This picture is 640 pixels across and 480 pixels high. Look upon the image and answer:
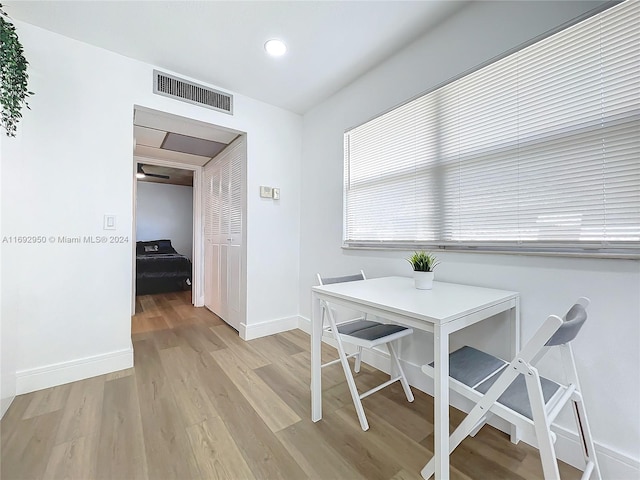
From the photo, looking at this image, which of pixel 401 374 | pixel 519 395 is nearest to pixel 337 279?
pixel 401 374

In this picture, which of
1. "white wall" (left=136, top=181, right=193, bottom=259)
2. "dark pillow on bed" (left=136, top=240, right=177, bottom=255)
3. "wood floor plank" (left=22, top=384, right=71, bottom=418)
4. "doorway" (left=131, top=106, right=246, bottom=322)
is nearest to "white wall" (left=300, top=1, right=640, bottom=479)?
"doorway" (left=131, top=106, right=246, bottom=322)

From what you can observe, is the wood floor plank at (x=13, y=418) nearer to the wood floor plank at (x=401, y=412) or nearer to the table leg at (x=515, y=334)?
the wood floor plank at (x=401, y=412)

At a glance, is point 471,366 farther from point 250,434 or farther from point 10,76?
point 10,76

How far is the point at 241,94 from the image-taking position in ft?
8.86

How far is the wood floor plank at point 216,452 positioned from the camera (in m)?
1.19

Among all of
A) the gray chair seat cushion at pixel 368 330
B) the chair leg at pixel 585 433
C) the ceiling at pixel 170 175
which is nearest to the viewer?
the chair leg at pixel 585 433

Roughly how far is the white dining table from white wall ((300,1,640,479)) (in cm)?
13

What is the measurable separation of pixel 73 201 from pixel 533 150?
2.98m

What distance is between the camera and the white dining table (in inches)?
39.2

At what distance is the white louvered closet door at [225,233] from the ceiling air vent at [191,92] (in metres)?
0.41

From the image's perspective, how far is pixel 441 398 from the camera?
0.99 metres

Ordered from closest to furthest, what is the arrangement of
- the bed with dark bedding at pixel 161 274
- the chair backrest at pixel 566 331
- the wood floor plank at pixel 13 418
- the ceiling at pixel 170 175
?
the chair backrest at pixel 566 331 → the wood floor plank at pixel 13 418 → the bed with dark bedding at pixel 161 274 → the ceiling at pixel 170 175

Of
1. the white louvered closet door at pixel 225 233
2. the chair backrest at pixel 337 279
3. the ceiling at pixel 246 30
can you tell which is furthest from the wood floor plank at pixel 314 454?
the ceiling at pixel 246 30

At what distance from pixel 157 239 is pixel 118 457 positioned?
269 inches
